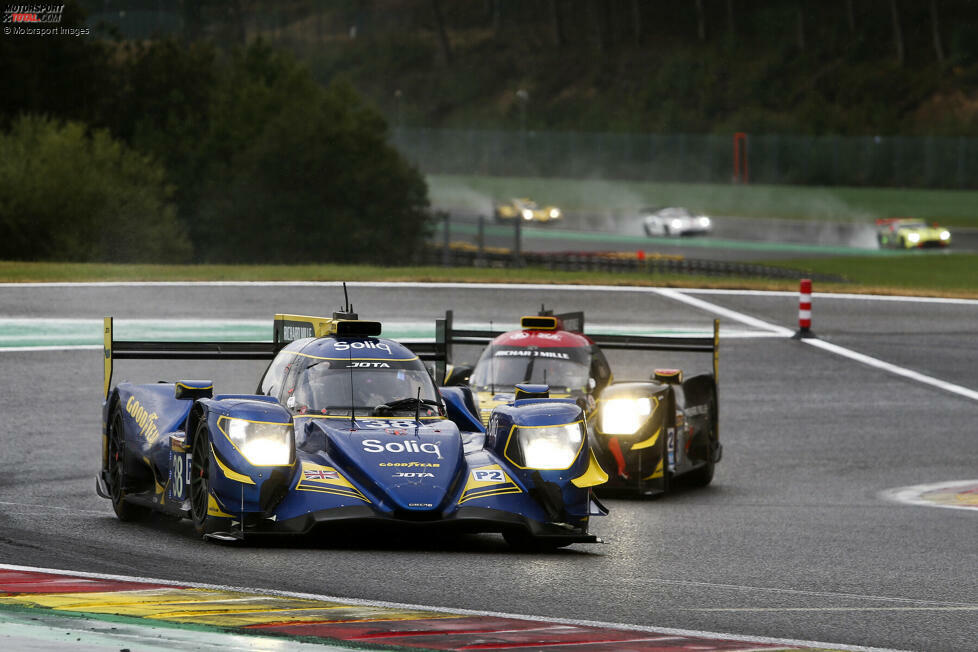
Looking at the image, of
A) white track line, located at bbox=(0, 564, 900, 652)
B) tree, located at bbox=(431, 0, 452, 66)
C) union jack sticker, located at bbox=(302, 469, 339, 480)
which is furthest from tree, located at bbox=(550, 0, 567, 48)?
white track line, located at bbox=(0, 564, 900, 652)

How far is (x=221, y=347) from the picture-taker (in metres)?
14.1

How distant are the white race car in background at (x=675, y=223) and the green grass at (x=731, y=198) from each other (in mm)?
7219

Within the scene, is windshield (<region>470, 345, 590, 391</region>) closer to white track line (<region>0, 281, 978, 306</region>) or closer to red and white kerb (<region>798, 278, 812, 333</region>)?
red and white kerb (<region>798, 278, 812, 333</region>)

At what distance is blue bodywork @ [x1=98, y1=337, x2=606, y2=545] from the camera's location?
10000 millimetres

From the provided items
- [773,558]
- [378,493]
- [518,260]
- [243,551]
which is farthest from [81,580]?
[518,260]

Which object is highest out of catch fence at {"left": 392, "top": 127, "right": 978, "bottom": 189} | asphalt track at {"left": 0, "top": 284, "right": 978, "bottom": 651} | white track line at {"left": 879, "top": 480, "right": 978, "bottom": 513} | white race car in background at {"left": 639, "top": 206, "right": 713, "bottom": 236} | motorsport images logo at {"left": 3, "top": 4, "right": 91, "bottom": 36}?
motorsport images logo at {"left": 3, "top": 4, "right": 91, "bottom": 36}

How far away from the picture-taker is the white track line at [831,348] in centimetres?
2227

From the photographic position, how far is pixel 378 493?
33.1ft

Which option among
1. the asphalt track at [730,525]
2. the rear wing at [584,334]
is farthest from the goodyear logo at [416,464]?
the rear wing at [584,334]

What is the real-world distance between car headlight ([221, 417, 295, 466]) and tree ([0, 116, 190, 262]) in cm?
4500

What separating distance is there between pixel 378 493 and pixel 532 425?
1341mm

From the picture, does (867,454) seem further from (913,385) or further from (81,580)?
(81,580)

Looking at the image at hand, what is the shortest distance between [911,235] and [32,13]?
41.6 metres

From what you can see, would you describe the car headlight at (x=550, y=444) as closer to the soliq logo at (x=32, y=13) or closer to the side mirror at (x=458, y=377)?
the side mirror at (x=458, y=377)
